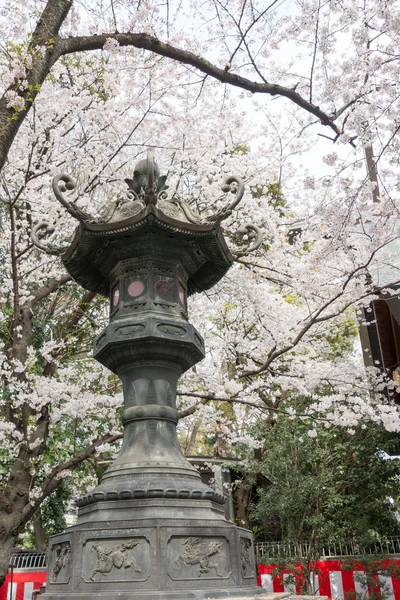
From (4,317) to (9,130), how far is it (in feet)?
19.9

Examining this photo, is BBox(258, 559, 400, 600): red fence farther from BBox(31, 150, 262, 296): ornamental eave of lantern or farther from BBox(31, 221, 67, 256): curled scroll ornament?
BBox(31, 221, 67, 256): curled scroll ornament

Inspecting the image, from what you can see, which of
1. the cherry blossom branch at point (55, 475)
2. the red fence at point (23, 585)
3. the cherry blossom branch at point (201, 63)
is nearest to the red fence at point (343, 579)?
the red fence at point (23, 585)

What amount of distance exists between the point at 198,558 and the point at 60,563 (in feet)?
3.25

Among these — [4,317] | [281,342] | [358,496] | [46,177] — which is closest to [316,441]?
[358,496]

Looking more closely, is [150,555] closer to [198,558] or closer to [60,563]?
[198,558]

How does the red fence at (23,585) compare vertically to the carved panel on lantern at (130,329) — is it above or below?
below

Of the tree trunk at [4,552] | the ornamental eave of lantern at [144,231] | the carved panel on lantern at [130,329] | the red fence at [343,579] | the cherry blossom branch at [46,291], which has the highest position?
the cherry blossom branch at [46,291]

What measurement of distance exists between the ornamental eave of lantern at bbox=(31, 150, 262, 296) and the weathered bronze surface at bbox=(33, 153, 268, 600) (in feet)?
0.03

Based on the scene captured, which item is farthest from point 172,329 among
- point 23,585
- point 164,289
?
point 23,585

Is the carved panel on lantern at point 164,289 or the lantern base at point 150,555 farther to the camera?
the carved panel on lantern at point 164,289

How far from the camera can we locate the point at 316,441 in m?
12.0

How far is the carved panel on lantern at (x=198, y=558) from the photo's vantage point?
10.8 feet

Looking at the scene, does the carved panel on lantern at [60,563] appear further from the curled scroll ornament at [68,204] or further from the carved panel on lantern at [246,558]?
the curled scroll ornament at [68,204]

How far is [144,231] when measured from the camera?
4305 mm
